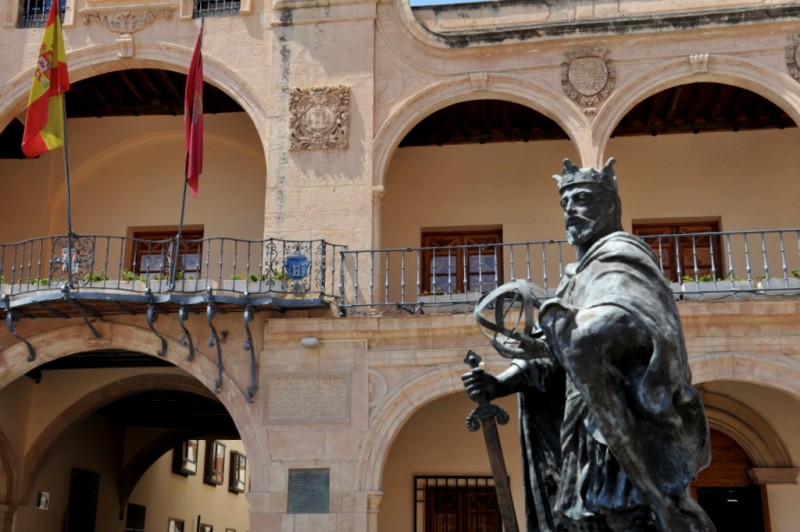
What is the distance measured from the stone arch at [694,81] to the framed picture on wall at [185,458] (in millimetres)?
10417

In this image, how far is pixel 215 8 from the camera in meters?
12.8

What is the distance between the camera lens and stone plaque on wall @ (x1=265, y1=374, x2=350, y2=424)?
36.2 feet

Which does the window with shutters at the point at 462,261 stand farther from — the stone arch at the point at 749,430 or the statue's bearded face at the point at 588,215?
the statue's bearded face at the point at 588,215

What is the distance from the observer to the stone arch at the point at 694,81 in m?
11.4

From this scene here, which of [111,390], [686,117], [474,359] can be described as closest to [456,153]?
[686,117]

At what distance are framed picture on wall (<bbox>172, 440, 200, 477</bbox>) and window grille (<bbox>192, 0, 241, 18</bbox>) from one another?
8.64 metres

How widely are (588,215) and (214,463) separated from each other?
747 inches

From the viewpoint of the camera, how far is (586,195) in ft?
11.2

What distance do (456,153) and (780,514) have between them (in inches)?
232

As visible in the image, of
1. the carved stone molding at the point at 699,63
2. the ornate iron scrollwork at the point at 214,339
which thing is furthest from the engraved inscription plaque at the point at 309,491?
the carved stone molding at the point at 699,63

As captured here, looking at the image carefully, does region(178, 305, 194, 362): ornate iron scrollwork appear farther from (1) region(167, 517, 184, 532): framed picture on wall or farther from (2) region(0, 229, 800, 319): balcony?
(1) region(167, 517, 184, 532): framed picture on wall

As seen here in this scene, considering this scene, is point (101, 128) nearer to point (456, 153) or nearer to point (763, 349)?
point (456, 153)

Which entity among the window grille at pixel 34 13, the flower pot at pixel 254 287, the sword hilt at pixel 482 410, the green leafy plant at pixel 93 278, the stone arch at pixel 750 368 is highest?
the window grille at pixel 34 13

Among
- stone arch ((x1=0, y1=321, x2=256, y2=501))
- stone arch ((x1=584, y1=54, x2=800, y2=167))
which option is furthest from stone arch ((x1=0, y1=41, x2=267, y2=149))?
stone arch ((x1=584, y1=54, x2=800, y2=167))
